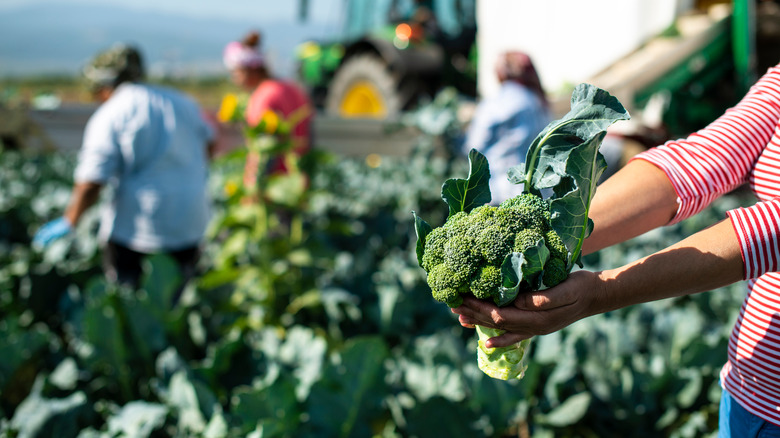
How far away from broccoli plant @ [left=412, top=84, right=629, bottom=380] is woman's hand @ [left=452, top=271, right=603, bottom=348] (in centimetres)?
2

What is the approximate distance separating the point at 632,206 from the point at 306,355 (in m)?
1.53

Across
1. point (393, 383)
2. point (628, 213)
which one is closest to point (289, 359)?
point (393, 383)

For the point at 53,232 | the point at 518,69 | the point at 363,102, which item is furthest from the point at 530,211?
the point at 363,102

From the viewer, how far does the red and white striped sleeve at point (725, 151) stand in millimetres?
1180

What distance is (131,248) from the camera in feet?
10.7

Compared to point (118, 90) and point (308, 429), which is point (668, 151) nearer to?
point (308, 429)

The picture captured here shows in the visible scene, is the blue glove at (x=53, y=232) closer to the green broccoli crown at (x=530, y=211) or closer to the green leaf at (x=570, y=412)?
the green leaf at (x=570, y=412)

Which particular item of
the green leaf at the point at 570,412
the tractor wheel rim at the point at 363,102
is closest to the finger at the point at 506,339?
the green leaf at the point at 570,412

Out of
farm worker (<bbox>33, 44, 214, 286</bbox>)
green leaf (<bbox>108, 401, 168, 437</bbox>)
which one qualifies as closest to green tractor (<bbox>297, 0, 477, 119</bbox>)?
farm worker (<bbox>33, 44, 214, 286</bbox>)

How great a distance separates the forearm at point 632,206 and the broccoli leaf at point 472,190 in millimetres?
212

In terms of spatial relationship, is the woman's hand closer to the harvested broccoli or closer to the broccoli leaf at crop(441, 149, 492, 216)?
the harvested broccoli

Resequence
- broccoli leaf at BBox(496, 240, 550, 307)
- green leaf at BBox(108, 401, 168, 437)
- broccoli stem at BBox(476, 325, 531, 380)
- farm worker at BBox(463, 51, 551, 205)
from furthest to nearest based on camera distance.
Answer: farm worker at BBox(463, 51, 551, 205), green leaf at BBox(108, 401, 168, 437), broccoli stem at BBox(476, 325, 531, 380), broccoli leaf at BBox(496, 240, 550, 307)

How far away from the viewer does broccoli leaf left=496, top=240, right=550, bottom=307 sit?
99cm

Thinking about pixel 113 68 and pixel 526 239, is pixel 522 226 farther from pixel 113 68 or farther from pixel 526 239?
pixel 113 68
